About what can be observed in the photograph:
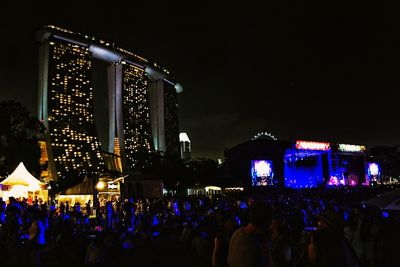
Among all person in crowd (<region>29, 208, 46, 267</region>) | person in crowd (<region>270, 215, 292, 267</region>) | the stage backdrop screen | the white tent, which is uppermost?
the stage backdrop screen

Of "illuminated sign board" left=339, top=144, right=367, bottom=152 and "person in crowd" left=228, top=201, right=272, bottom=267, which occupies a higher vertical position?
"illuminated sign board" left=339, top=144, right=367, bottom=152

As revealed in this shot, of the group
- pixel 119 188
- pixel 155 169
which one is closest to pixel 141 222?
pixel 119 188

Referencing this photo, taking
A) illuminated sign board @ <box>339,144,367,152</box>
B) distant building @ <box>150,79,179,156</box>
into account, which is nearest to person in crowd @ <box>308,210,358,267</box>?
illuminated sign board @ <box>339,144,367,152</box>

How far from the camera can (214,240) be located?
10609mm

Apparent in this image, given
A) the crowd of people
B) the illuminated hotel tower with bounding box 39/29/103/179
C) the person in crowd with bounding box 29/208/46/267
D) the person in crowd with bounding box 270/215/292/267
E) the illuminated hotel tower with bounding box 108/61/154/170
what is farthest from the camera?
the illuminated hotel tower with bounding box 108/61/154/170

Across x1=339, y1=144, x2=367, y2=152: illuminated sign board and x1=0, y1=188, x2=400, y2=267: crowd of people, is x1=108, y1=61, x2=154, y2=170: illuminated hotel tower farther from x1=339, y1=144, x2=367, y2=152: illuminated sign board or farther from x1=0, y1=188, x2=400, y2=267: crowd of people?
x1=0, y1=188, x2=400, y2=267: crowd of people

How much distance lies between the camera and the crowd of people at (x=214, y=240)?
3697mm

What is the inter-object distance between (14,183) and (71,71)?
49158 millimetres

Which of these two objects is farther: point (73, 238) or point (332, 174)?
point (332, 174)

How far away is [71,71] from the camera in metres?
67.2

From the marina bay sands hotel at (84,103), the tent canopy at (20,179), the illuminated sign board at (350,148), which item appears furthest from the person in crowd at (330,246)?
the illuminated sign board at (350,148)

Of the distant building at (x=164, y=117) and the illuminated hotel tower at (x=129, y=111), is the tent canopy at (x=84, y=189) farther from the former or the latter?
the distant building at (x=164, y=117)

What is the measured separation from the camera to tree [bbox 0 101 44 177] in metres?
37.4

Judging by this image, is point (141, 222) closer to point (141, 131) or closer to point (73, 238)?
point (73, 238)
